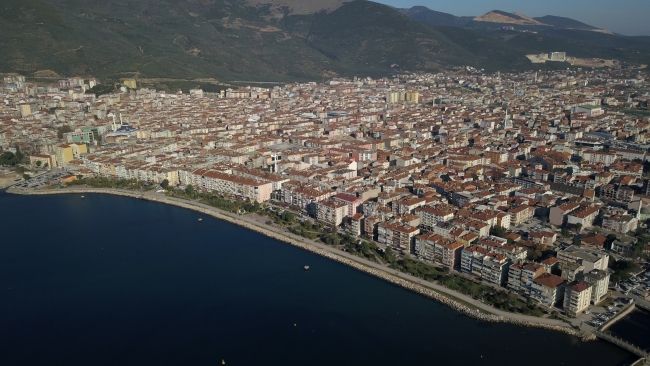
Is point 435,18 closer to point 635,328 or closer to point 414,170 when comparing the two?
point 414,170

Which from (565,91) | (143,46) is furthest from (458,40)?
A: (143,46)

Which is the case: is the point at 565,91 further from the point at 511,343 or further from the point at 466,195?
the point at 511,343

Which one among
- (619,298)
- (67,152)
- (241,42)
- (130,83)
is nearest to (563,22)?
(241,42)

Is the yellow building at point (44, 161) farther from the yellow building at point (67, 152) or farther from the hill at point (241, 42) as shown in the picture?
the hill at point (241, 42)

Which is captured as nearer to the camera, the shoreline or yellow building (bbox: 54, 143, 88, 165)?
the shoreline

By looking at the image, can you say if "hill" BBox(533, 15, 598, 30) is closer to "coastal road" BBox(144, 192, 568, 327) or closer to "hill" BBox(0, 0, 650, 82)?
"hill" BBox(0, 0, 650, 82)

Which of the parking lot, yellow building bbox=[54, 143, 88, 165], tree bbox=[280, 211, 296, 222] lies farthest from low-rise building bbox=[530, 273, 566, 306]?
yellow building bbox=[54, 143, 88, 165]
